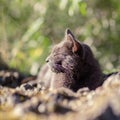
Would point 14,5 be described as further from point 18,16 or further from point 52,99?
point 52,99

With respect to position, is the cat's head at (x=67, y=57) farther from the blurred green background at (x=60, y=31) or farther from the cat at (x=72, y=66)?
the blurred green background at (x=60, y=31)

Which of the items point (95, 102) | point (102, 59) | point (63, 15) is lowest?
point (95, 102)

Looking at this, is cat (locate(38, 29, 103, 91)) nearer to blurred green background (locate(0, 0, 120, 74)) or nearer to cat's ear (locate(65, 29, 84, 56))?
cat's ear (locate(65, 29, 84, 56))

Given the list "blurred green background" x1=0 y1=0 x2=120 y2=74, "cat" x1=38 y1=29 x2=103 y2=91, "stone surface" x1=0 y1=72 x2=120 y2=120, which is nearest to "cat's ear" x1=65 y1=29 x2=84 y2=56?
"cat" x1=38 y1=29 x2=103 y2=91

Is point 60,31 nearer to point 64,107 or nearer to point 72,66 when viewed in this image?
point 72,66

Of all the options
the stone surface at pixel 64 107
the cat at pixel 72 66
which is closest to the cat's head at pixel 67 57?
the cat at pixel 72 66

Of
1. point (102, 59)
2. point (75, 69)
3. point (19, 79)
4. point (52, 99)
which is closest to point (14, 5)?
point (102, 59)
